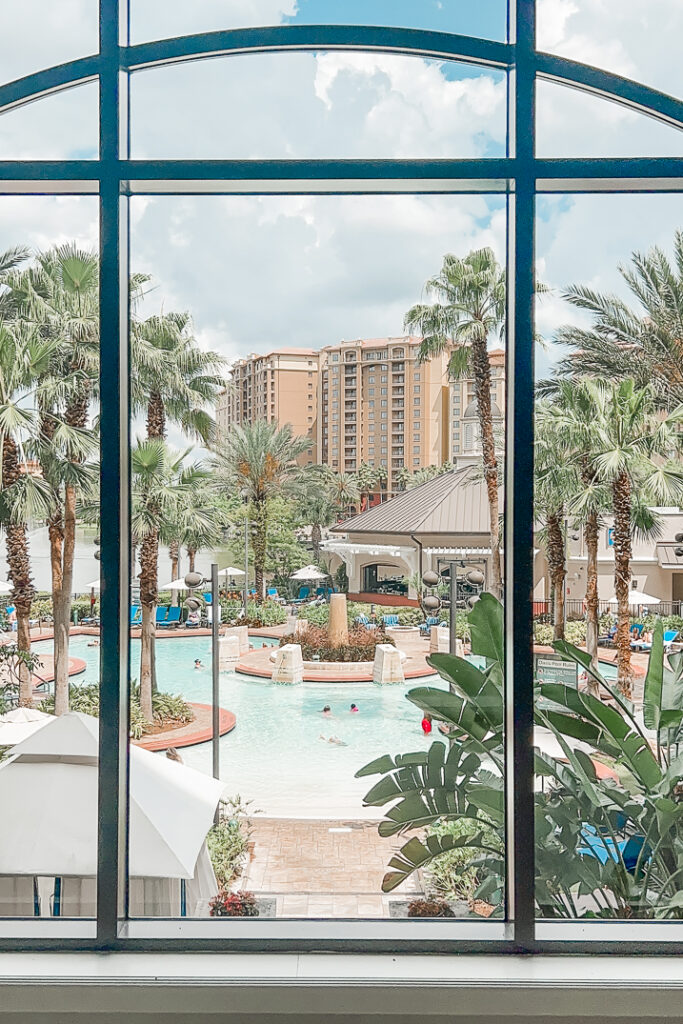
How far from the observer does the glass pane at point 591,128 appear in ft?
7.06

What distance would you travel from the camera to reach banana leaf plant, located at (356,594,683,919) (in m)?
2.07

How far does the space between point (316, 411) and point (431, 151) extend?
2.73 feet

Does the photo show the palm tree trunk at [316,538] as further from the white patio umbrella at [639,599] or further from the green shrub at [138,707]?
the white patio umbrella at [639,599]

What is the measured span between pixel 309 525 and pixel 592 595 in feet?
2.85

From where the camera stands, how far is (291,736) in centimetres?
224

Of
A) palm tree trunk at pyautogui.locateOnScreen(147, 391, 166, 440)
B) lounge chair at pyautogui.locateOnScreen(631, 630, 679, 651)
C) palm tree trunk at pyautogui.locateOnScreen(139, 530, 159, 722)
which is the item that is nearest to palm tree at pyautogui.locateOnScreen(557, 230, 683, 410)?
lounge chair at pyautogui.locateOnScreen(631, 630, 679, 651)

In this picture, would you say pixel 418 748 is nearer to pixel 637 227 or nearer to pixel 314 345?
pixel 314 345

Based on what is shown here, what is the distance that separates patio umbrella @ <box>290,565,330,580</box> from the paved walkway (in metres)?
0.71

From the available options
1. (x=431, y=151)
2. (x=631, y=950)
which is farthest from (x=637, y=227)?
(x=631, y=950)

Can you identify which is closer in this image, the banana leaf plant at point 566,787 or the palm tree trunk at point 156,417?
the banana leaf plant at point 566,787

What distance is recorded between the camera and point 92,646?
2184 mm

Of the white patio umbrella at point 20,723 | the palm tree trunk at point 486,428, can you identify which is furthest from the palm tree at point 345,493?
the white patio umbrella at point 20,723

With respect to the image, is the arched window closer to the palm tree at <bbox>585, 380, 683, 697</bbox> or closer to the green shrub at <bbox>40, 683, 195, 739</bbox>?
the green shrub at <bbox>40, 683, 195, 739</bbox>

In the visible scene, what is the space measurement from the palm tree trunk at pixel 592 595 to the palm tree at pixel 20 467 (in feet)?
5.30
